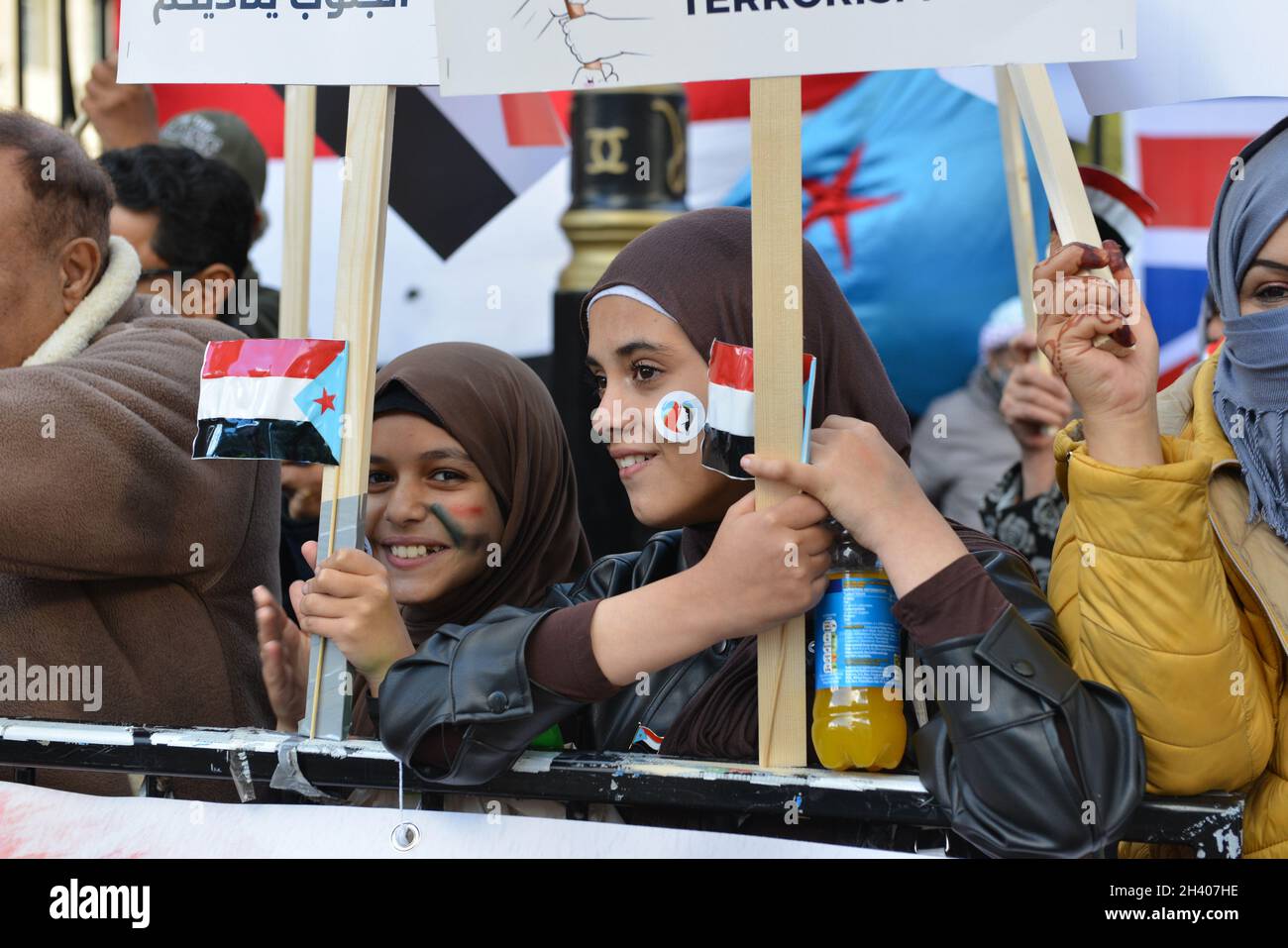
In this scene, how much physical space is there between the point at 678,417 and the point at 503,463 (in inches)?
26.7

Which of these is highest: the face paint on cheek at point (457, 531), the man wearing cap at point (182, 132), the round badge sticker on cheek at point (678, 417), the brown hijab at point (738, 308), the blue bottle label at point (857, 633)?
the man wearing cap at point (182, 132)

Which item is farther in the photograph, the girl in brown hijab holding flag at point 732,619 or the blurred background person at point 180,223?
the blurred background person at point 180,223

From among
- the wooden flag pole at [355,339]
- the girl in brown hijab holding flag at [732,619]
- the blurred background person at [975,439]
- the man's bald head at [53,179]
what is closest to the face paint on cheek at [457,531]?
the girl in brown hijab holding flag at [732,619]

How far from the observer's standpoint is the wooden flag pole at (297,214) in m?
2.36

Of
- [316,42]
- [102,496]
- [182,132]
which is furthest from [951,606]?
[182,132]

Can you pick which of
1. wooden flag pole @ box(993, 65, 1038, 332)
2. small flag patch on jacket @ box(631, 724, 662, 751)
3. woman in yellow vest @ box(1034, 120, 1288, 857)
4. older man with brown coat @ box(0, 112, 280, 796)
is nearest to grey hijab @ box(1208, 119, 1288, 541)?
woman in yellow vest @ box(1034, 120, 1288, 857)

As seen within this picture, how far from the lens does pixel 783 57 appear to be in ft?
6.03

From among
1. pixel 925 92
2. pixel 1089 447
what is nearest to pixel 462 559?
pixel 1089 447

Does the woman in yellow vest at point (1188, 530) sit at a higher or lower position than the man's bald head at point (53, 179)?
lower

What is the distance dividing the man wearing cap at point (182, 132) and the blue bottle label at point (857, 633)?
257 cm

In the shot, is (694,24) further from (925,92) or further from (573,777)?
(925,92)

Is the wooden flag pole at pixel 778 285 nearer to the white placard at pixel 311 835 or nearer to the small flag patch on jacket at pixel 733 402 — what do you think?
the small flag patch on jacket at pixel 733 402

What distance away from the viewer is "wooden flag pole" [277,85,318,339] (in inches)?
92.8

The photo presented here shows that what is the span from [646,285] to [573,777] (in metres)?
0.74
